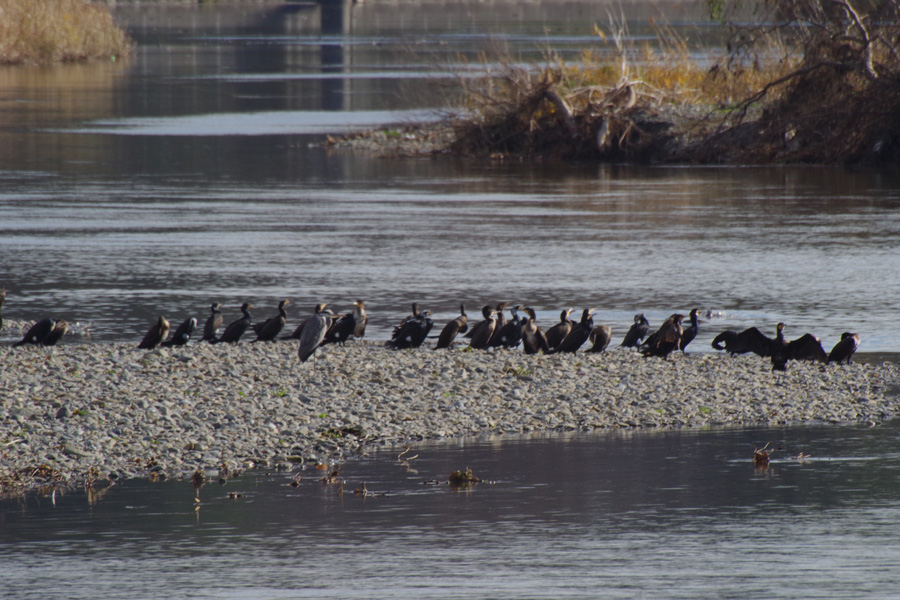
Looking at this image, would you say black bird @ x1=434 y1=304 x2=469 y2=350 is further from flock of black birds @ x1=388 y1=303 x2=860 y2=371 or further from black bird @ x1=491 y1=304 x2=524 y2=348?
black bird @ x1=491 y1=304 x2=524 y2=348

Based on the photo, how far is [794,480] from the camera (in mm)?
10281

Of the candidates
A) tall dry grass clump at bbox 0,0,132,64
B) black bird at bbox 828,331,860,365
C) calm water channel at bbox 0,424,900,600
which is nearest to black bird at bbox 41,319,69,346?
calm water channel at bbox 0,424,900,600

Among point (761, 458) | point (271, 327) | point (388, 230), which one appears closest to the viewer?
point (761, 458)

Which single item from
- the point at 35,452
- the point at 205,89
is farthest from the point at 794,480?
the point at 205,89

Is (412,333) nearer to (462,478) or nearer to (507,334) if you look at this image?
(507,334)

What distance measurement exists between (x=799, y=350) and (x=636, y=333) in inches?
66.8

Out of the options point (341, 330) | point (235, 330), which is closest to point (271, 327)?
point (235, 330)

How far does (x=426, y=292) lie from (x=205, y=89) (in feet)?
144

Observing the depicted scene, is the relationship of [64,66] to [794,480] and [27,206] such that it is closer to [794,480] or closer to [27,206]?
[27,206]

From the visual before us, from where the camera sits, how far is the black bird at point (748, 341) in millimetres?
14602

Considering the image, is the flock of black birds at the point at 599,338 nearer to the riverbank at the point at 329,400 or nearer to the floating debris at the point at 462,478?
the riverbank at the point at 329,400

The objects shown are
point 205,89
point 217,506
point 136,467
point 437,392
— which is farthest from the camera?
point 205,89

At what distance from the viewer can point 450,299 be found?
18.0m

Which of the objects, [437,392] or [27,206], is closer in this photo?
[437,392]
